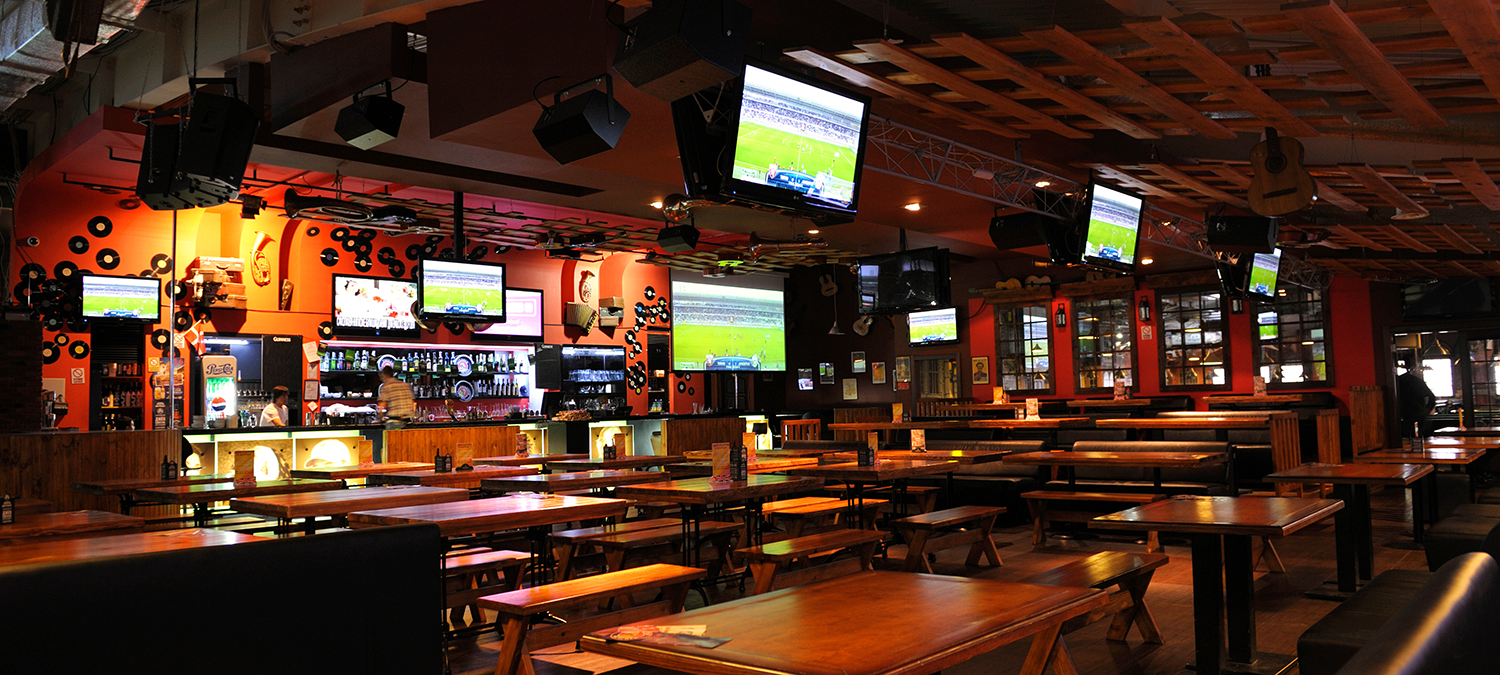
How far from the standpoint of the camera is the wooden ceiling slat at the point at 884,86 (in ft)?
17.8

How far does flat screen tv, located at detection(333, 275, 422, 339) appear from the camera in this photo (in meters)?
12.7

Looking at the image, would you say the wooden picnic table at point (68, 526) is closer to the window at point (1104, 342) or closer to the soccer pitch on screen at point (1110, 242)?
the soccer pitch on screen at point (1110, 242)

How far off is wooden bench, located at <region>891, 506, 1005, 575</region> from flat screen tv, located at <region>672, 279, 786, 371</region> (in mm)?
8128

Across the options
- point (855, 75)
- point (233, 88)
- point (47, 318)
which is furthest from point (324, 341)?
point (855, 75)

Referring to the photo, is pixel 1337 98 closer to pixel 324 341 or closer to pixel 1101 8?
pixel 1101 8

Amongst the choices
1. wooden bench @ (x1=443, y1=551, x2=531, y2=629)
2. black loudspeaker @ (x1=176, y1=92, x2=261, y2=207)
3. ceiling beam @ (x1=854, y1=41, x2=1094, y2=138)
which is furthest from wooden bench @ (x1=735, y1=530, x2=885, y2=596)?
black loudspeaker @ (x1=176, y1=92, x2=261, y2=207)

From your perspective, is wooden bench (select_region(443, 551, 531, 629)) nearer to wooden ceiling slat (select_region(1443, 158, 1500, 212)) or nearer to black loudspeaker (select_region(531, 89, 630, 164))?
black loudspeaker (select_region(531, 89, 630, 164))

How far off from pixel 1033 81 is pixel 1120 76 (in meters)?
0.47

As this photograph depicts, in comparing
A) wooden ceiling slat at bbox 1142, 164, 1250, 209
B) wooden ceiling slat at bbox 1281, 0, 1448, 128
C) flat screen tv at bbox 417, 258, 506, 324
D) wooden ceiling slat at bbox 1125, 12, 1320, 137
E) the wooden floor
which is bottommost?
the wooden floor

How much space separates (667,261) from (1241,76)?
33.3ft

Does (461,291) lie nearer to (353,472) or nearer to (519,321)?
(353,472)

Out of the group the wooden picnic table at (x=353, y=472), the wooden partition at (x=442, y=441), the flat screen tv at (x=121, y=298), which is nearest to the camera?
the wooden picnic table at (x=353, y=472)

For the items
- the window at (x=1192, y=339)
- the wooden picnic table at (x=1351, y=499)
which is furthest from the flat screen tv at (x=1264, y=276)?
the wooden picnic table at (x=1351, y=499)

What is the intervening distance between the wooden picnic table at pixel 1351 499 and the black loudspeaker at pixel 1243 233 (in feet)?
13.3
